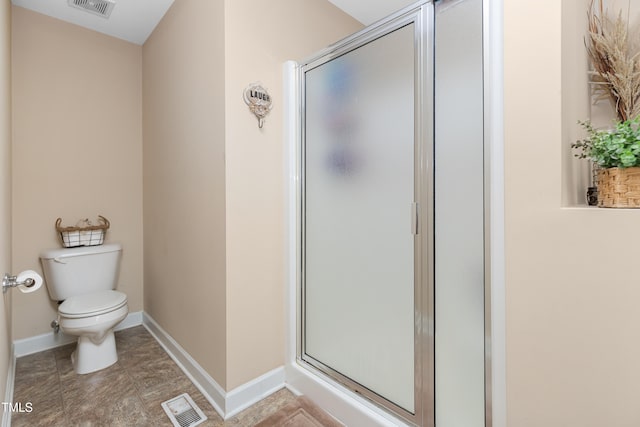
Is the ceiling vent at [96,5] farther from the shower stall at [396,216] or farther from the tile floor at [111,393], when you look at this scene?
the tile floor at [111,393]

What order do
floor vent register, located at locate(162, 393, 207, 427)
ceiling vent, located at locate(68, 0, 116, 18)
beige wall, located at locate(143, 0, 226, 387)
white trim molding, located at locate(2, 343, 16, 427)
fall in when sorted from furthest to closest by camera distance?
1. ceiling vent, located at locate(68, 0, 116, 18)
2. beige wall, located at locate(143, 0, 226, 387)
3. floor vent register, located at locate(162, 393, 207, 427)
4. white trim molding, located at locate(2, 343, 16, 427)

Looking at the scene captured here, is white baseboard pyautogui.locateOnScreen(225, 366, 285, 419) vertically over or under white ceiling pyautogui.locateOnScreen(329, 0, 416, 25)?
under

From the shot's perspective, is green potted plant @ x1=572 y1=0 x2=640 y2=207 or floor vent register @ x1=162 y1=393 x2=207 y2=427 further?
floor vent register @ x1=162 y1=393 x2=207 y2=427

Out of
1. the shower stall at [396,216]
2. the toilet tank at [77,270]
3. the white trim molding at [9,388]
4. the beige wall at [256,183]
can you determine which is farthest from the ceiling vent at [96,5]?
the white trim molding at [9,388]

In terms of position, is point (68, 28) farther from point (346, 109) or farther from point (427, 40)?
point (427, 40)

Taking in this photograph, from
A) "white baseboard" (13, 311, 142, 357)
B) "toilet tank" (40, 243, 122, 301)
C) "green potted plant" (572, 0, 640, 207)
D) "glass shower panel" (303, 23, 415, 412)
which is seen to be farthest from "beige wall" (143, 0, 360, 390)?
"green potted plant" (572, 0, 640, 207)

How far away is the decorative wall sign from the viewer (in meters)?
1.64

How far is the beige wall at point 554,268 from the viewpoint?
2.84 ft

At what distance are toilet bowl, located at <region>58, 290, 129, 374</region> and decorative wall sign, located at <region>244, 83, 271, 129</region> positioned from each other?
5.08 feet

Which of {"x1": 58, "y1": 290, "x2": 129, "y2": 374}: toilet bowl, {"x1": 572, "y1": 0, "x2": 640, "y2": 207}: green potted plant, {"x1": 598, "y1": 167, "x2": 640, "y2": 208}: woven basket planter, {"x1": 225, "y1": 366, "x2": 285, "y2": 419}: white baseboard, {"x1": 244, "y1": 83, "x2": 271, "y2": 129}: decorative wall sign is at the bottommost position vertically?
{"x1": 225, "y1": 366, "x2": 285, "y2": 419}: white baseboard

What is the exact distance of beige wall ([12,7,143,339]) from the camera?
216 cm

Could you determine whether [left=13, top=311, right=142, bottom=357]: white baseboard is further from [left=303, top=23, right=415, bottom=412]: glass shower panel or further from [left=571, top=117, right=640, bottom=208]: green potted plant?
[left=571, top=117, right=640, bottom=208]: green potted plant

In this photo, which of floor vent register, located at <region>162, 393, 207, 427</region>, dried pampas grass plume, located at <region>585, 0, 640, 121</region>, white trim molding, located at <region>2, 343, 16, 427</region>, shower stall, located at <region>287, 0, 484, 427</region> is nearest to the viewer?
dried pampas grass plume, located at <region>585, 0, 640, 121</region>

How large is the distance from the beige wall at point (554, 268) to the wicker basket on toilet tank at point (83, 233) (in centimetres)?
274
